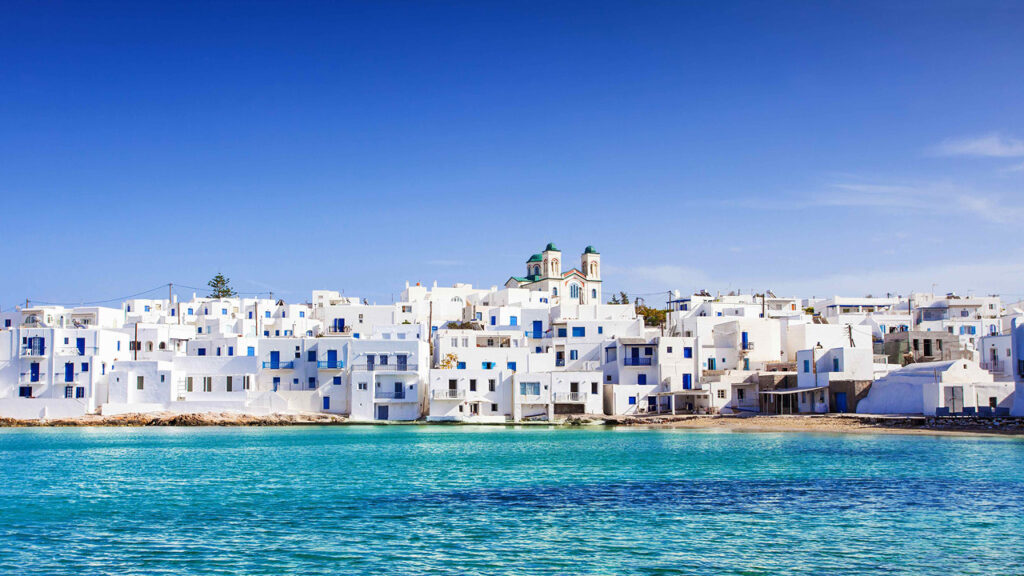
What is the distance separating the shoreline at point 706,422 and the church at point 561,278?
5147 centimetres

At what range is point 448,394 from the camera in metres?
71.3

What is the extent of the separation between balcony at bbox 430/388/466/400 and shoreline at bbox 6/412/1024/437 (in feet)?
6.23

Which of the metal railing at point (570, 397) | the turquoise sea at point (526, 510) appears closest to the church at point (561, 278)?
the metal railing at point (570, 397)

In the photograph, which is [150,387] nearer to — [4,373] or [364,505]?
[4,373]

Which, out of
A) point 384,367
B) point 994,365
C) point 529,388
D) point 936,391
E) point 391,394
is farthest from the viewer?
point 391,394

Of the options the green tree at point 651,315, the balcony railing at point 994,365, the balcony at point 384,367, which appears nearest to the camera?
the balcony railing at point 994,365

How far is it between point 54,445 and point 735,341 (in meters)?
49.8

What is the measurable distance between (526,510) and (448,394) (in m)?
44.3

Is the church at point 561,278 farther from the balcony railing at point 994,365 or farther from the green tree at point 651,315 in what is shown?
the balcony railing at point 994,365

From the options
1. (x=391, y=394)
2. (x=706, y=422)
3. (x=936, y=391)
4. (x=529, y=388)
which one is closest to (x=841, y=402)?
(x=936, y=391)

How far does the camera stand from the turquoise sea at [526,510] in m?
20.5

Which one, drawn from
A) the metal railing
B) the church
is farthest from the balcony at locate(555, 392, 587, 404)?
the church

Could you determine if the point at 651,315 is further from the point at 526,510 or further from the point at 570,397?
the point at 526,510

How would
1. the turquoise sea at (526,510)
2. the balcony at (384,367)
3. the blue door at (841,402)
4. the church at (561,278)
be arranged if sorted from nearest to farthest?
the turquoise sea at (526,510) < the blue door at (841,402) < the balcony at (384,367) < the church at (561,278)
